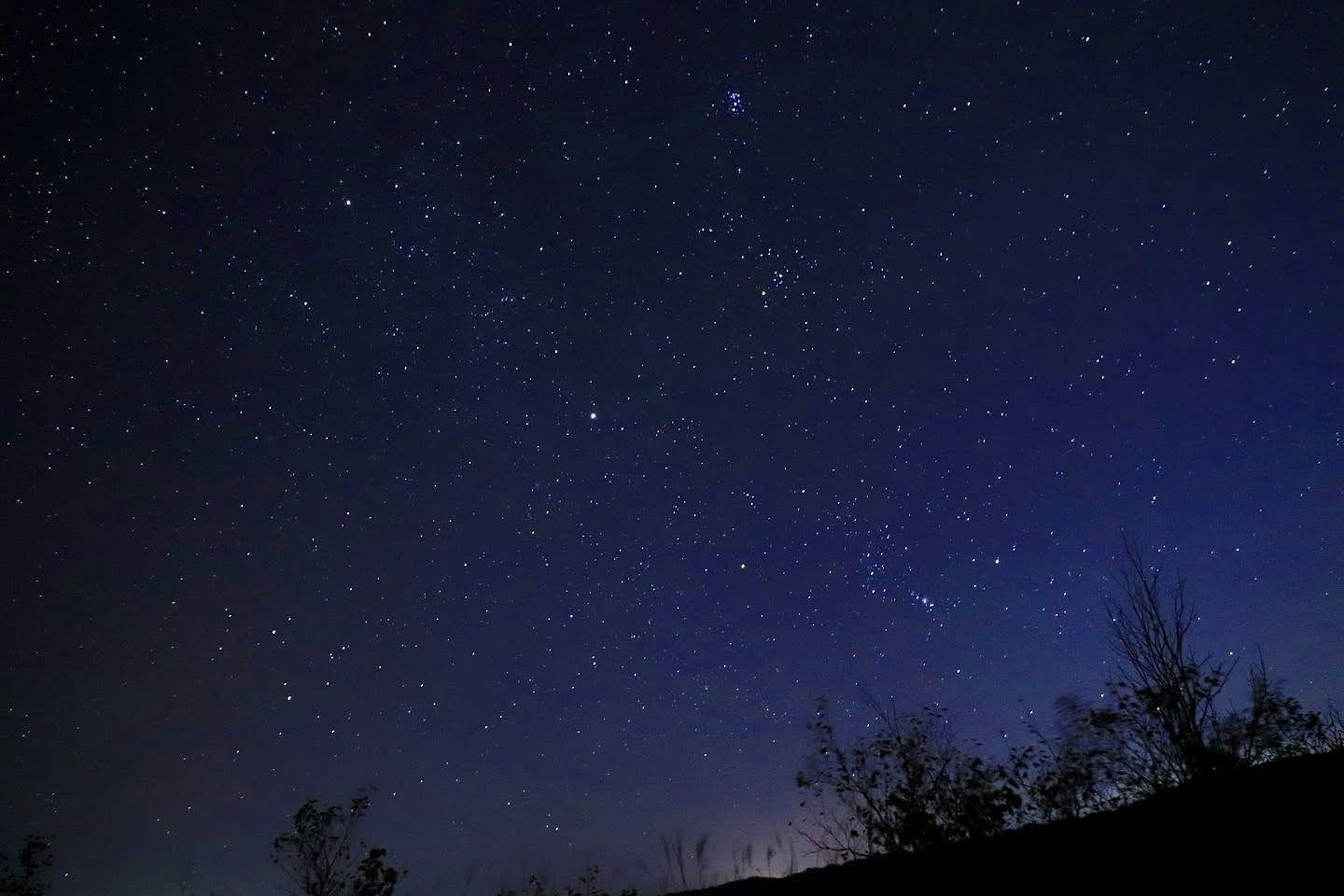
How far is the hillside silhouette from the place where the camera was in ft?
17.9

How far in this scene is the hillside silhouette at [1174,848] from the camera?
5.46 metres

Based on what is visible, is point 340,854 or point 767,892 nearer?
point 767,892

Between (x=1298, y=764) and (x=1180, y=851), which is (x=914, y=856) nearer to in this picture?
(x=1180, y=851)

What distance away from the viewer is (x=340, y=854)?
1692 cm

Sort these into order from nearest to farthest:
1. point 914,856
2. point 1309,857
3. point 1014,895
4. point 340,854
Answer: point 1309,857
point 1014,895
point 914,856
point 340,854

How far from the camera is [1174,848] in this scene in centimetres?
626

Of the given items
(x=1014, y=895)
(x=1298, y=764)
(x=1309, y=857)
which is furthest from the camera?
(x=1298, y=764)

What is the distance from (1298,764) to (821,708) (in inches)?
241

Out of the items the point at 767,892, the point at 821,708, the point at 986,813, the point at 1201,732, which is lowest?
the point at 767,892

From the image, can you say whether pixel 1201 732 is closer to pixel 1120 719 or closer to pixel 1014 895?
pixel 1120 719

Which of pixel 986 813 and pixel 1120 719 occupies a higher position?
pixel 1120 719

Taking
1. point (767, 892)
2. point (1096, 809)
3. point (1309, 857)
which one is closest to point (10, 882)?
point (767, 892)

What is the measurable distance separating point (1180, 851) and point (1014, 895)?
152 cm

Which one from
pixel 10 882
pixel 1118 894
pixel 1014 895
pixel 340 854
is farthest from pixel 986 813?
pixel 10 882
